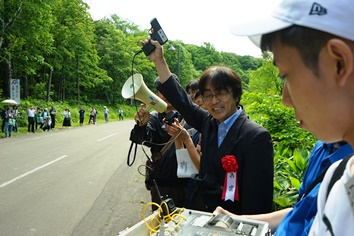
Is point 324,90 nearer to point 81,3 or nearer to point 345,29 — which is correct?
point 345,29

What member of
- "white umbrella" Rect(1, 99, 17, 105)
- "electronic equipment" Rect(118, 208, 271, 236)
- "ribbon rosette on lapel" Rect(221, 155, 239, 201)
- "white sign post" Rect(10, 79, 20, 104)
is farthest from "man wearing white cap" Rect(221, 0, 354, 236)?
"white sign post" Rect(10, 79, 20, 104)

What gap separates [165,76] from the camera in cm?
221

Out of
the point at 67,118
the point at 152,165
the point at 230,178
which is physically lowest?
the point at 67,118

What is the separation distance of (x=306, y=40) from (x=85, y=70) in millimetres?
39397

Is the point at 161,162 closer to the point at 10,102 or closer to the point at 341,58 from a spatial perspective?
the point at 341,58

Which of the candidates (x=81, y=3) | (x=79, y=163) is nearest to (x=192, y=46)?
(x=81, y=3)

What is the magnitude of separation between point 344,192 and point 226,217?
87cm

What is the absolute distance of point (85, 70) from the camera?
37.8 meters

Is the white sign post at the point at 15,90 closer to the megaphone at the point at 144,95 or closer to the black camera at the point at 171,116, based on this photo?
the megaphone at the point at 144,95

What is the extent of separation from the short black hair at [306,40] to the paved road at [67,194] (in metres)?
4.08

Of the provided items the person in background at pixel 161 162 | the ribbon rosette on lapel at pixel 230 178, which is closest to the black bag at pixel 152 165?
the person in background at pixel 161 162

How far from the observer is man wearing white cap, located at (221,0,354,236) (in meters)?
0.63

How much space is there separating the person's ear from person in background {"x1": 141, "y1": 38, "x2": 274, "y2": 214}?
4.45 ft

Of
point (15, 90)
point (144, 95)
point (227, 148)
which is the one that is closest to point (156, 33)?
point (144, 95)
